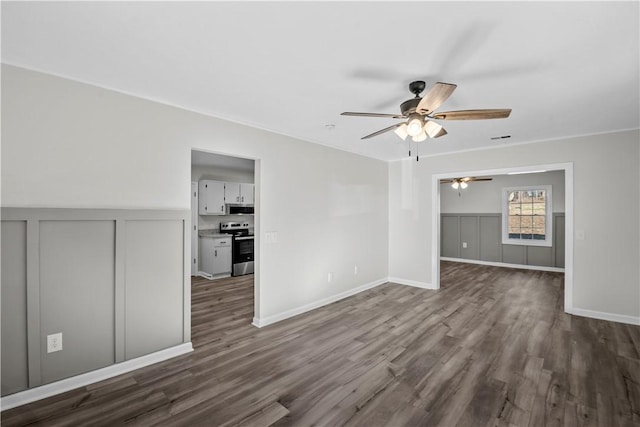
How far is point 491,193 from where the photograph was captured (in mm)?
7715

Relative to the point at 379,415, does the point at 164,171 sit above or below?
above

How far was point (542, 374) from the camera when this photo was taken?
8.21 feet

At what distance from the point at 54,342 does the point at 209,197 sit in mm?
4412

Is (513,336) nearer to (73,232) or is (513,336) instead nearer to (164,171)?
Answer: (164,171)

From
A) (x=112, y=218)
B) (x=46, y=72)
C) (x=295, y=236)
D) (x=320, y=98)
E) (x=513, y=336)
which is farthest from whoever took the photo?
(x=295, y=236)

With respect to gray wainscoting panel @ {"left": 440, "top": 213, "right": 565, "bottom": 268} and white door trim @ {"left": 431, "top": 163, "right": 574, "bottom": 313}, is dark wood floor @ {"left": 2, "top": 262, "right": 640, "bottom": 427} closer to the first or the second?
white door trim @ {"left": 431, "top": 163, "right": 574, "bottom": 313}

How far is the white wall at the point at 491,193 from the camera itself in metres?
6.81

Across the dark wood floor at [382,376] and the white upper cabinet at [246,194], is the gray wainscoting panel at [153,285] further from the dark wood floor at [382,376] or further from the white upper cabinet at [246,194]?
the white upper cabinet at [246,194]

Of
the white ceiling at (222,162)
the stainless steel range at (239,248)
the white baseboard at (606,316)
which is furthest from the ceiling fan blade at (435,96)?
the stainless steel range at (239,248)

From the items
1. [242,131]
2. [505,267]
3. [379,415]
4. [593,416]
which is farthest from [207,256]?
[505,267]

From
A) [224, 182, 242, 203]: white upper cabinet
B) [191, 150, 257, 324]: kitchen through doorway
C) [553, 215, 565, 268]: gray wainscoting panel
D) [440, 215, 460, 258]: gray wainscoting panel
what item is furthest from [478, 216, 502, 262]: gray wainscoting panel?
[224, 182, 242, 203]: white upper cabinet

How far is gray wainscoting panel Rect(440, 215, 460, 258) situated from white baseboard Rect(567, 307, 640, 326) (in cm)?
437

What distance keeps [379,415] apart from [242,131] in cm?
305

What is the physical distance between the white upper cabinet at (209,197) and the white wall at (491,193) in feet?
21.0
